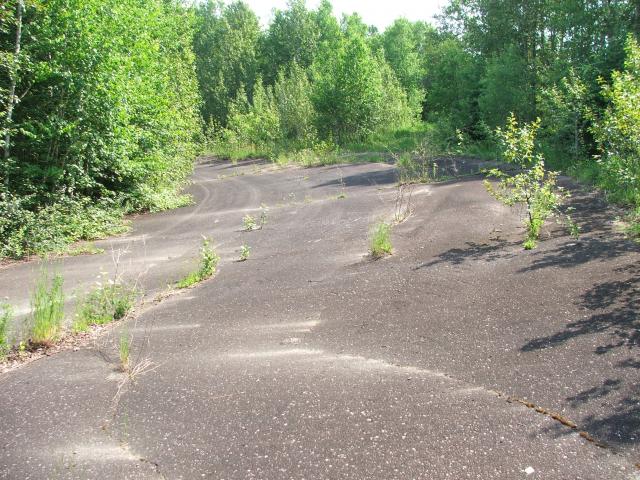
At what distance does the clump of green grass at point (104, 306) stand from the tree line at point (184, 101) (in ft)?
13.7

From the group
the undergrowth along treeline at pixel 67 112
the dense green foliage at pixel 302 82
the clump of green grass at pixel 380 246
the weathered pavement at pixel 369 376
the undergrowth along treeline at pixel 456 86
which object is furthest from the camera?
the dense green foliage at pixel 302 82

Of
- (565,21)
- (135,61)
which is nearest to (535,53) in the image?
(565,21)

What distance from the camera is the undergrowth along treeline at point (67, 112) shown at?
912 cm

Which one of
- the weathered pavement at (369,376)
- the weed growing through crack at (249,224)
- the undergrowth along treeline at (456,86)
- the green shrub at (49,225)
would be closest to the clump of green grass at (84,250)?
the green shrub at (49,225)

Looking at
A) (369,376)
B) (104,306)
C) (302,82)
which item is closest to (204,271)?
(104,306)

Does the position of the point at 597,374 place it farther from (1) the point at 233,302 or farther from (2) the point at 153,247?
(2) the point at 153,247

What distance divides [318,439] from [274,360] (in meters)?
1.22

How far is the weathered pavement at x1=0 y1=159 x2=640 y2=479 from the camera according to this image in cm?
279

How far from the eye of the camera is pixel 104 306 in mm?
5555

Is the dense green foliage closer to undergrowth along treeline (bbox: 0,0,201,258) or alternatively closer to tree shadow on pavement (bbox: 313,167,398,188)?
tree shadow on pavement (bbox: 313,167,398,188)

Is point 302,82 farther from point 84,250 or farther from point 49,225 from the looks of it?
point 84,250

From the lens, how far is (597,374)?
3496 millimetres

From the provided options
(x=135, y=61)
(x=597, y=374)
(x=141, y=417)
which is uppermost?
(x=135, y=61)

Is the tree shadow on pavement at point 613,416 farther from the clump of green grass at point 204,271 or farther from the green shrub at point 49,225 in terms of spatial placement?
the green shrub at point 49,225
